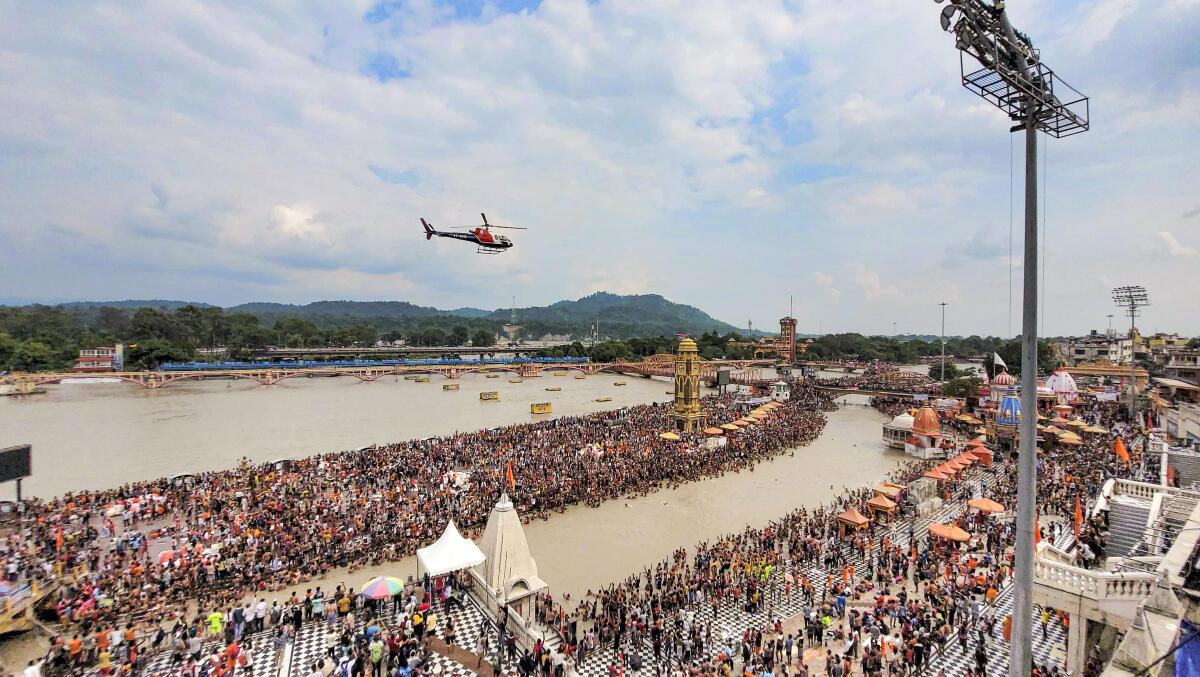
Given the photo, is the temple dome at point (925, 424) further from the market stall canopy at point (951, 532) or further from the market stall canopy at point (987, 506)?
the market stall canopy at point (951, 532)

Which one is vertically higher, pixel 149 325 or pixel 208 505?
pixel 149 325

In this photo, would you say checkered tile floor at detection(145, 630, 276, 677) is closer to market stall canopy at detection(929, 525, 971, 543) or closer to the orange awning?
the orange awning

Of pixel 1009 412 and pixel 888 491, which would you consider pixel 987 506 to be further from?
pixel 1009 412

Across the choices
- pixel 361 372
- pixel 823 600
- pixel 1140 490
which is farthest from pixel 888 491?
pixel 361 372

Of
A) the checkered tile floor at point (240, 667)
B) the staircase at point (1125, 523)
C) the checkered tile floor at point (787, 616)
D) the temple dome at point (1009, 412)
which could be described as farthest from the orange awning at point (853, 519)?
the temple dome at point (1009, 412)

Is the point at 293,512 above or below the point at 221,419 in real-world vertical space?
above

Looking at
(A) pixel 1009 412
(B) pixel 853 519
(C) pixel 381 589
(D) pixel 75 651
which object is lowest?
(B) pixel 853 519

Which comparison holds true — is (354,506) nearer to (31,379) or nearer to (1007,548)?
(1007,548)

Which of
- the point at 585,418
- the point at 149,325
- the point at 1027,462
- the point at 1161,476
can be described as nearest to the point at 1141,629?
the point at 1027,462
